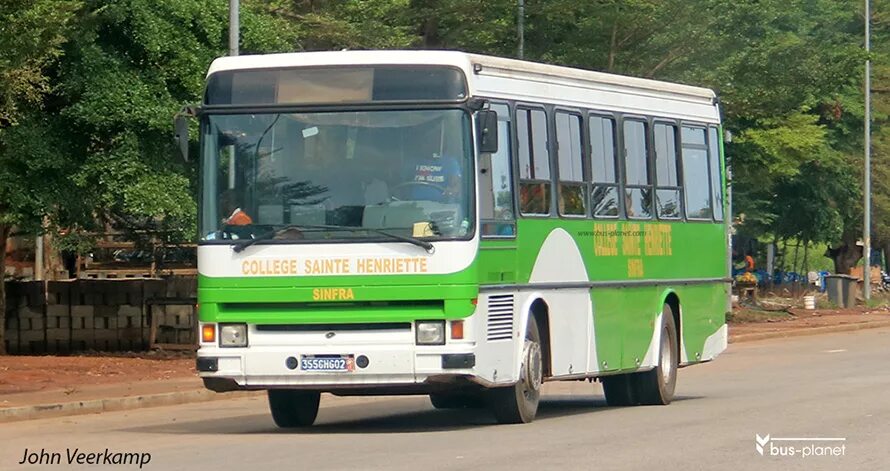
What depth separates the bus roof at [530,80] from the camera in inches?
585

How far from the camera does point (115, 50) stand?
2502 centimetres

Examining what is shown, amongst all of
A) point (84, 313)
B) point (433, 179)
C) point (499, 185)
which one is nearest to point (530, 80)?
point (499, 185)

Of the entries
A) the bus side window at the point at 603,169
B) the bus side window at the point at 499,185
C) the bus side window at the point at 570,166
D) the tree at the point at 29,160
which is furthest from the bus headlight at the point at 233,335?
the tree at the point at 29,160

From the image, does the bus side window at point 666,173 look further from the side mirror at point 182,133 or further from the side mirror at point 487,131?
the side mirror at point 182,133

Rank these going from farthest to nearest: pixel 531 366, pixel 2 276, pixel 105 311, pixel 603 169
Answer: pixel 105 311 < pixel 2 276 < pixel 603 169 < pixel 531 366

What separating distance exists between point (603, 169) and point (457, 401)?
3030 millimetres

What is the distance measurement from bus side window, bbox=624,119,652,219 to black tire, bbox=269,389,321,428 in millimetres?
4038

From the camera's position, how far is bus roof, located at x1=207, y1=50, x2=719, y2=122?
585 inches

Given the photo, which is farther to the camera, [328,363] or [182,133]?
[182,133]

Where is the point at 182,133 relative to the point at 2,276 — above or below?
above

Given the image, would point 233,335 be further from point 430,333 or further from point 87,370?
point 87,370

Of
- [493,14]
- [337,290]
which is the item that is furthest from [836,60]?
[337,290]

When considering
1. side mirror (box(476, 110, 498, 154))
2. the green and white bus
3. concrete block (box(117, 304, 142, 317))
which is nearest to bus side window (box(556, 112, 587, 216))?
the green and white bus

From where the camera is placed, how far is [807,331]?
128ft
